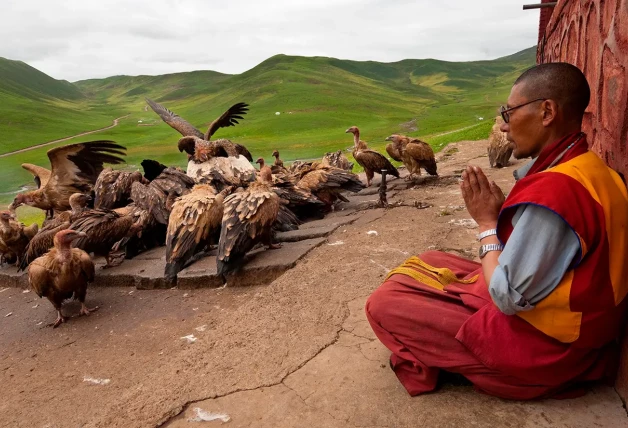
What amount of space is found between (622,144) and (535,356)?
1230 mm

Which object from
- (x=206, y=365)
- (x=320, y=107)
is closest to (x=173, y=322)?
(x=206, y=365)

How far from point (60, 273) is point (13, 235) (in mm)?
3092

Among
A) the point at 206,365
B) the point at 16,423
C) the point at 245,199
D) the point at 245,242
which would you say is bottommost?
the point at 16,423

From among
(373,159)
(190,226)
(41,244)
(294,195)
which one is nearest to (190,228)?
(190,226)

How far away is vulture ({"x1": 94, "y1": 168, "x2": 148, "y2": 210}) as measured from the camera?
8266mm

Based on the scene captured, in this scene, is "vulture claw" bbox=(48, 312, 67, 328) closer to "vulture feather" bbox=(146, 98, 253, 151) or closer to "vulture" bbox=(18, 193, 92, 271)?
"vulture" bbox=(18, 193, 92, 271)

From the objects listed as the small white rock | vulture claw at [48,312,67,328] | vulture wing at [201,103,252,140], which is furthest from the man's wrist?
vulture wing at [201,103,252,140]

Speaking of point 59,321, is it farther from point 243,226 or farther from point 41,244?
point 243,226

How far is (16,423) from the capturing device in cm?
332

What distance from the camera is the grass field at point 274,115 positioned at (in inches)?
1153

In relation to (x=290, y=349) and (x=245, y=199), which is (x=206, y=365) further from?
(x=245, y=199)

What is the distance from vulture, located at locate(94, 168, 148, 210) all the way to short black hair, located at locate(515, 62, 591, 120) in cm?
771

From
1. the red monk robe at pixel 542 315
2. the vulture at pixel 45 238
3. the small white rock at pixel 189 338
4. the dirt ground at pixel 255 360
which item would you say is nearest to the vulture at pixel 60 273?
the dirt ground at pixel 255 360

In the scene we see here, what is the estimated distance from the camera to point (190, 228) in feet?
19.1
